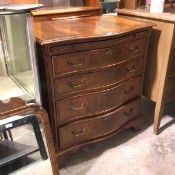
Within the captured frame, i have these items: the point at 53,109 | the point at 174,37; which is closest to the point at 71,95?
the point at 53,109

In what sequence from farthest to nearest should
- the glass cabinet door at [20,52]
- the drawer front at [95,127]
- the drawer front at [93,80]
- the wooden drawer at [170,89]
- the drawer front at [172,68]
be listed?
the wooden drawer at [170,89], the drawer front at [172,68], the drawer front at [95,127], the drawer front at [93,80], the glass cabinet door at [20,52]

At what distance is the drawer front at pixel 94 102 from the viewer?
1264mm

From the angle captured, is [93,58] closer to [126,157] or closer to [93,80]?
[93,80]

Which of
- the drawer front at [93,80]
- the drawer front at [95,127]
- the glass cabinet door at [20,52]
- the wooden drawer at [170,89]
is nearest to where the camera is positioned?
the glass cabinet door at [20,52]

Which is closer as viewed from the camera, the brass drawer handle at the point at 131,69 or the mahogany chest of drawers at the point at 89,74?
the mahogany chest of drawers at the point at 89,74

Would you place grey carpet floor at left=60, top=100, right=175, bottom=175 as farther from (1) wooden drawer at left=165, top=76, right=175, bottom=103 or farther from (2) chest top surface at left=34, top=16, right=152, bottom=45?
(2) chest top surface at left=34, top=16, right=152, bottom=45

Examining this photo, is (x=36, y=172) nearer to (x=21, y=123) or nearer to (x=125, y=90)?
(x=21, y=123)

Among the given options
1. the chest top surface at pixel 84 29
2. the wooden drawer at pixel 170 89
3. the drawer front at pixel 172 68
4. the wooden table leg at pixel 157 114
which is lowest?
the wooden table leg at pixel 157 114

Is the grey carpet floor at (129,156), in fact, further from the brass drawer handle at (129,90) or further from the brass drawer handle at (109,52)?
the brass drawer handle at (109,52)

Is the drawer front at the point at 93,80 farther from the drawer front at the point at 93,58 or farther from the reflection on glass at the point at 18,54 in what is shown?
the reflection on glass at the point at 18,54

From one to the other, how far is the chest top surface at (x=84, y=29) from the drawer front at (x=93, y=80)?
20 cm

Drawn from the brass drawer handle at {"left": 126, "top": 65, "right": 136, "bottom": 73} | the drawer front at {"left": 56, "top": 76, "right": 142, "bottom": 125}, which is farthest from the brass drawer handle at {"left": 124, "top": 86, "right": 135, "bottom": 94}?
the brass drawer handle at {"left": 126, "top": 65, "right": 136, "bottom": 73}

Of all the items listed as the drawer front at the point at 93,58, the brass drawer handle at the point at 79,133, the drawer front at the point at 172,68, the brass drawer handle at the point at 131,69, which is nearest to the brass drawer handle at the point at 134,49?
the drawer front at the point at 93,58

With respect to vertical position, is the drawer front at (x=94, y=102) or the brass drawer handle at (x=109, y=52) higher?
the brass drawer handle at (x=109, y=52)
